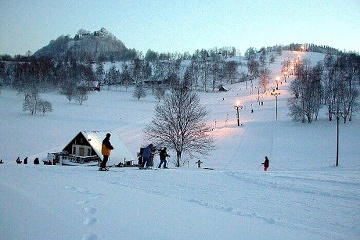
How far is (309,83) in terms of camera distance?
179 feet

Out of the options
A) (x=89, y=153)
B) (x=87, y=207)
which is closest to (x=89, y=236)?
(x=87, y=207)

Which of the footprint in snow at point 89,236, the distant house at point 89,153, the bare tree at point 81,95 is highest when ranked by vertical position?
the bare tree at point 81,95

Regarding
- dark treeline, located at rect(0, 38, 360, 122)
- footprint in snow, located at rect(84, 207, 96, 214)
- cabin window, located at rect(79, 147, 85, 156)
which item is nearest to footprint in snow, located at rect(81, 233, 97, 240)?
footprint in snow, located at rect(84, 207, 96, 214)

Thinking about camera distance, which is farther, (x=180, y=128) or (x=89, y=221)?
(x=180, y=128)

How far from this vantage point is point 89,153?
30.9 m

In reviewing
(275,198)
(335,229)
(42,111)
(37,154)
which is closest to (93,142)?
(37,154)

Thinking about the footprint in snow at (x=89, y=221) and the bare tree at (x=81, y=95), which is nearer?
the footprint in snow at (x=89, y=221)

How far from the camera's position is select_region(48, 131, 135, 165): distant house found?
29.4m

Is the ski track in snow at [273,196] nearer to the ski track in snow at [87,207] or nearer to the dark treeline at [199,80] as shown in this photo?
the ski track in snow at [87,207]

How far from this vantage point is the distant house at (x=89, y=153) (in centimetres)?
2938

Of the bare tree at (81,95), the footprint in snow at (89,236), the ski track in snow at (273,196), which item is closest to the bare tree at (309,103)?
the ski track in snow at (273,196)

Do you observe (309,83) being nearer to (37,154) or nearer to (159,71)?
(37,154)

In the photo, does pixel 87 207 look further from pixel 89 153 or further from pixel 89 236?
pixel 89 153

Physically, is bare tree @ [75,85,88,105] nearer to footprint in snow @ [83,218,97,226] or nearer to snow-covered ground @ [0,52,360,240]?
snow-covered ground @ [0,52,360,240]
